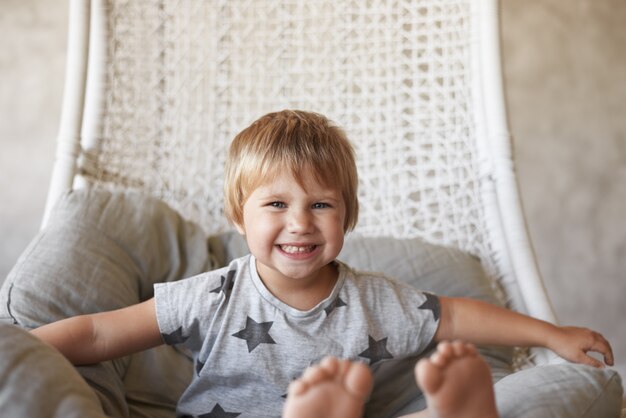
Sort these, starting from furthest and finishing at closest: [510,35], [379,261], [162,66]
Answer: [510,35]
[162,66]
[379,261]

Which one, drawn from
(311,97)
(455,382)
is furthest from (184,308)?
(311,97)

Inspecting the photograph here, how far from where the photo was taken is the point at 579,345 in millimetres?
967

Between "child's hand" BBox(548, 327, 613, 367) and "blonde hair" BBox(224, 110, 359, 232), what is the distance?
1.15 ft

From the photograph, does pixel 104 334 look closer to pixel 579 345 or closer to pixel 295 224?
pixel 295 224

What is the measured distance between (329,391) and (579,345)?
1.65ft

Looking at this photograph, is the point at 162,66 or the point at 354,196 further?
the point at 162,66

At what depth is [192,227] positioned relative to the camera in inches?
51.1

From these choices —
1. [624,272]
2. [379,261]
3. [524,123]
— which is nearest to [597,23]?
[524,123]

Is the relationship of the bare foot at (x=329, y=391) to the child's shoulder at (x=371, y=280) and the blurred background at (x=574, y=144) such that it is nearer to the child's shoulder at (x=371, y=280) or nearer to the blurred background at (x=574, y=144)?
the child's shoulder at (x=371, y=280)

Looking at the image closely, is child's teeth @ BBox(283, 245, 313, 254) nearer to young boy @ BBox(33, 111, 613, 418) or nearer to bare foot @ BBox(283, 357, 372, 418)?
young boy @ BBox(33, 111, 613, 418)

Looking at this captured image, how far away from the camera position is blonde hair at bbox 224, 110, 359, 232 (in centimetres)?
84

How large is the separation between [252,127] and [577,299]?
154cm

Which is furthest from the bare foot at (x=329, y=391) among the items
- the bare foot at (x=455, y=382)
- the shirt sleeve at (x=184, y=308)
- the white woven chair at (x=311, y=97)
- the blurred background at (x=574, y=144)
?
the blurred background at (x=574, y=144)

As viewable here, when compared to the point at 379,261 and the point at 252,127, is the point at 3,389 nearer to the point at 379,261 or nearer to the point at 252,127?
the point at 252,127
